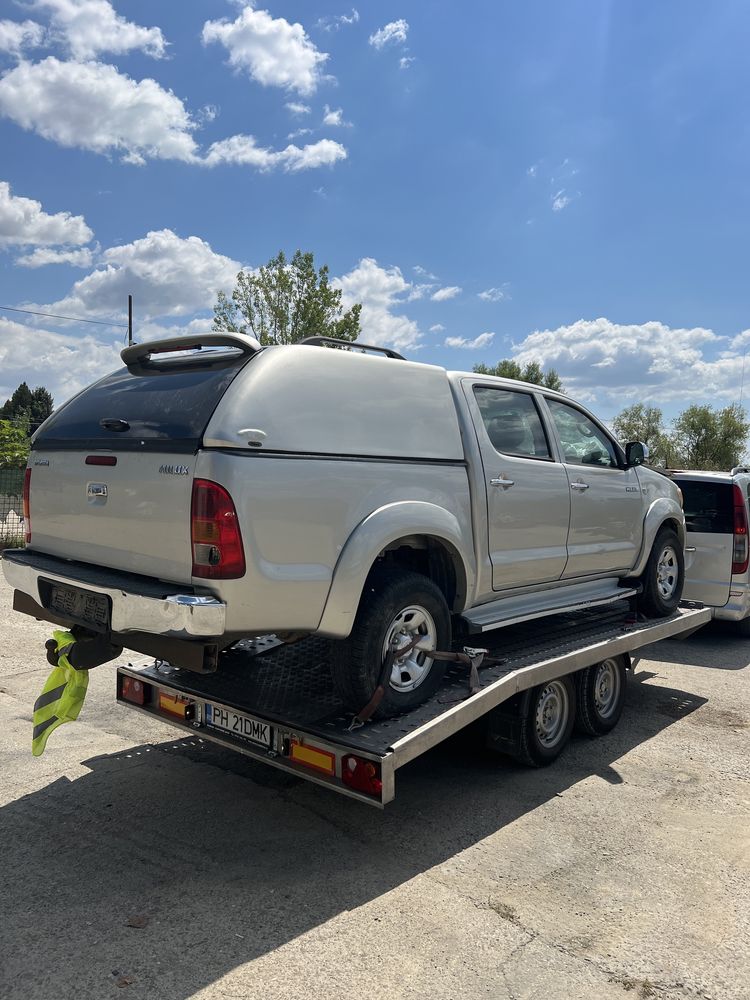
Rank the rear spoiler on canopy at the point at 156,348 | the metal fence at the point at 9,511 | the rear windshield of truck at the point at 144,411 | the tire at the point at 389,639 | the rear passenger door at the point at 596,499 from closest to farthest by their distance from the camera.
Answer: the rear windshield of truck at the point at 144,411 → the tire at the point at 389,639 → the rear spoiler on canopy at the point at 156,348 → the rear passenger door at the point at 596,499 → the metal fence at the point at 9,511

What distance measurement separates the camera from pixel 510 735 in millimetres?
4594

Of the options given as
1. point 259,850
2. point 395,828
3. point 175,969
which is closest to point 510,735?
point 395,828

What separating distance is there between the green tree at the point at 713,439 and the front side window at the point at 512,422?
47.0m

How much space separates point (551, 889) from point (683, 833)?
1027mm

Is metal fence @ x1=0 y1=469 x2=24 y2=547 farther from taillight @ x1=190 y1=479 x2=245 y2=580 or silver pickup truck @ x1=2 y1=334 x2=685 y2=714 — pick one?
taillight @ x1=190 y1=479 x2=245 y2=580

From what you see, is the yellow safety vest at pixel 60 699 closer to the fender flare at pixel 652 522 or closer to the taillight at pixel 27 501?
the taillight at pixel 27 501

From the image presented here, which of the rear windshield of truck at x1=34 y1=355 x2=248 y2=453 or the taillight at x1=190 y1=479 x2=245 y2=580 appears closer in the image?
the taillight at x1=190 y1=479 x2=245 y2=580

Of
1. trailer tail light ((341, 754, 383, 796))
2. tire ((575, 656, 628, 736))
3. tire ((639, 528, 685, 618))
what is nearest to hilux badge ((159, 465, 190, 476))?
trailer tail light ((341, 754, 383, 796))

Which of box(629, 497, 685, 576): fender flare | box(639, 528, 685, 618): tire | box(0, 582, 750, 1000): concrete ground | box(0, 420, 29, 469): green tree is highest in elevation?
box(0, 420, 29, 469): green tree

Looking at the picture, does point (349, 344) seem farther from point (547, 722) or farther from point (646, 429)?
point (646, 429)

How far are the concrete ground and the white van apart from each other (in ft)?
10.8

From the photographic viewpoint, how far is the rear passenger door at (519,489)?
4566 millimetres

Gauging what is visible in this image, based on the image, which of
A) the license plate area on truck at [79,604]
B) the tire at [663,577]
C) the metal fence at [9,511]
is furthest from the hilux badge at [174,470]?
the metal fence at [9,511]

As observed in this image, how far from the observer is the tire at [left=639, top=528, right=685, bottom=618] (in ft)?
21.1
